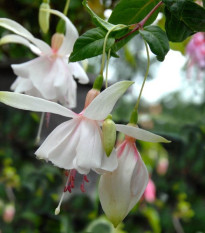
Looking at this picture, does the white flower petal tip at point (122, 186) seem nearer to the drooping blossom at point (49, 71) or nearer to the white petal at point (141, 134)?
the white petal at point (141, 134)

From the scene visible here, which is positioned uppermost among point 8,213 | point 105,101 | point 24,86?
point 105,101

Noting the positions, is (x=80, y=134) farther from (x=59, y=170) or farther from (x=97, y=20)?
(x=59, y=170)

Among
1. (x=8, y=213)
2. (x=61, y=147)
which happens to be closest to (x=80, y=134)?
(x=61, y=147)

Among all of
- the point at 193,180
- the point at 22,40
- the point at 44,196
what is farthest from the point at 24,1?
the point at 193,180

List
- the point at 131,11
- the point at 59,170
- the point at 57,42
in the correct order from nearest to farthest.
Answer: the point at 131,11, the point at 57,42, the point at 59,170

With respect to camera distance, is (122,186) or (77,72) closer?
(122,186)

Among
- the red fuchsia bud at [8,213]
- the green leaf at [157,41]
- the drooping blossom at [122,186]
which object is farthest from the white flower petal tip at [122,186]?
the red fuchsia bud at [8,213]
